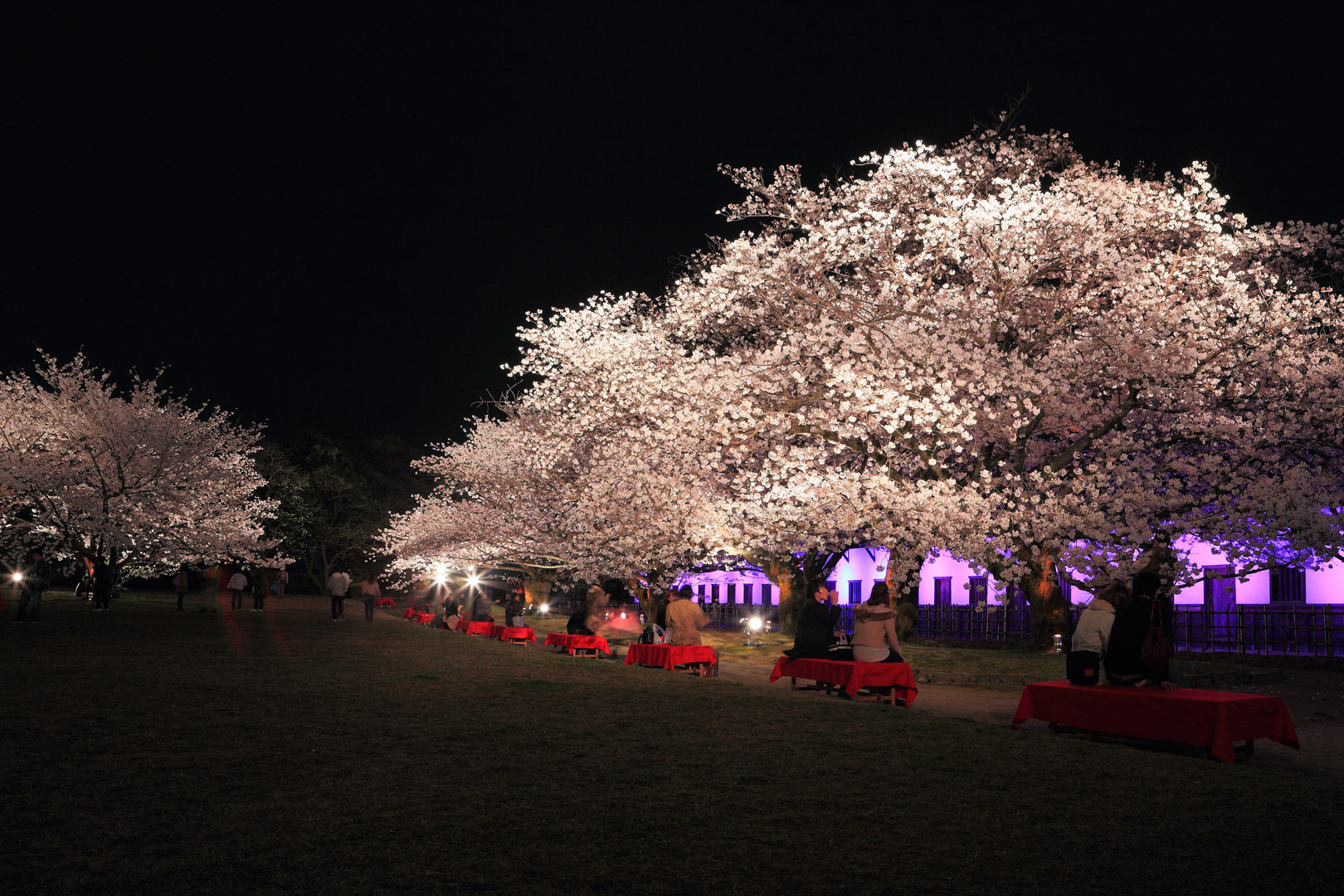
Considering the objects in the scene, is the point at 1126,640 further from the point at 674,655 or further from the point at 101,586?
the point at 101,586

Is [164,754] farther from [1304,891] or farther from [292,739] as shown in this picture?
[1304,891]

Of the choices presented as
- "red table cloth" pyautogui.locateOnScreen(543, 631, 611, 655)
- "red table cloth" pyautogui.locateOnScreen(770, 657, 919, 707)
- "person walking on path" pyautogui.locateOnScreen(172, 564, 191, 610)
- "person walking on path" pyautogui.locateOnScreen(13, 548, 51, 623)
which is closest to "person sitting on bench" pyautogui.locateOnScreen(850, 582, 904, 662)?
"red table cloth" pyautogui.locateOnScreen(770, 657, 919, 707)

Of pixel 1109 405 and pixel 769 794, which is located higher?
pixel 1109 405

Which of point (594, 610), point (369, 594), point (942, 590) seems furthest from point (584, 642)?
point (942, 590)

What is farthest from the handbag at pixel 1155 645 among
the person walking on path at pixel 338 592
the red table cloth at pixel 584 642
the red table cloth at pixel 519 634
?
the person walking on path at pixel 338 592

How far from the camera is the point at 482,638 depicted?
27.8 m

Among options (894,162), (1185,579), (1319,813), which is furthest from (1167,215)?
(1319,813)

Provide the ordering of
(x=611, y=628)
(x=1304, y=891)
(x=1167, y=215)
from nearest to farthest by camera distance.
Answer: (x=1304, y=891) → (x=1167, y=215) → (x=611, y=628)

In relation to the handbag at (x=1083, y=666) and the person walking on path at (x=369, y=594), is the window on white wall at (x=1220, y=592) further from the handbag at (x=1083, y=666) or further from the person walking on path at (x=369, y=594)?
the person walking on path at (x=369, y=594)

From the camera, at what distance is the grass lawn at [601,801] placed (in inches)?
203

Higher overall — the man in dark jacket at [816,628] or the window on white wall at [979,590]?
the window on white wall at [979,590]

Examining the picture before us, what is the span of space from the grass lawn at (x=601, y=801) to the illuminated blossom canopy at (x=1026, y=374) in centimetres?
925

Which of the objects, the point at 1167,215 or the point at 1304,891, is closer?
the point at 1304,891

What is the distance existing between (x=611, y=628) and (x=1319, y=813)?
25.8 meters
